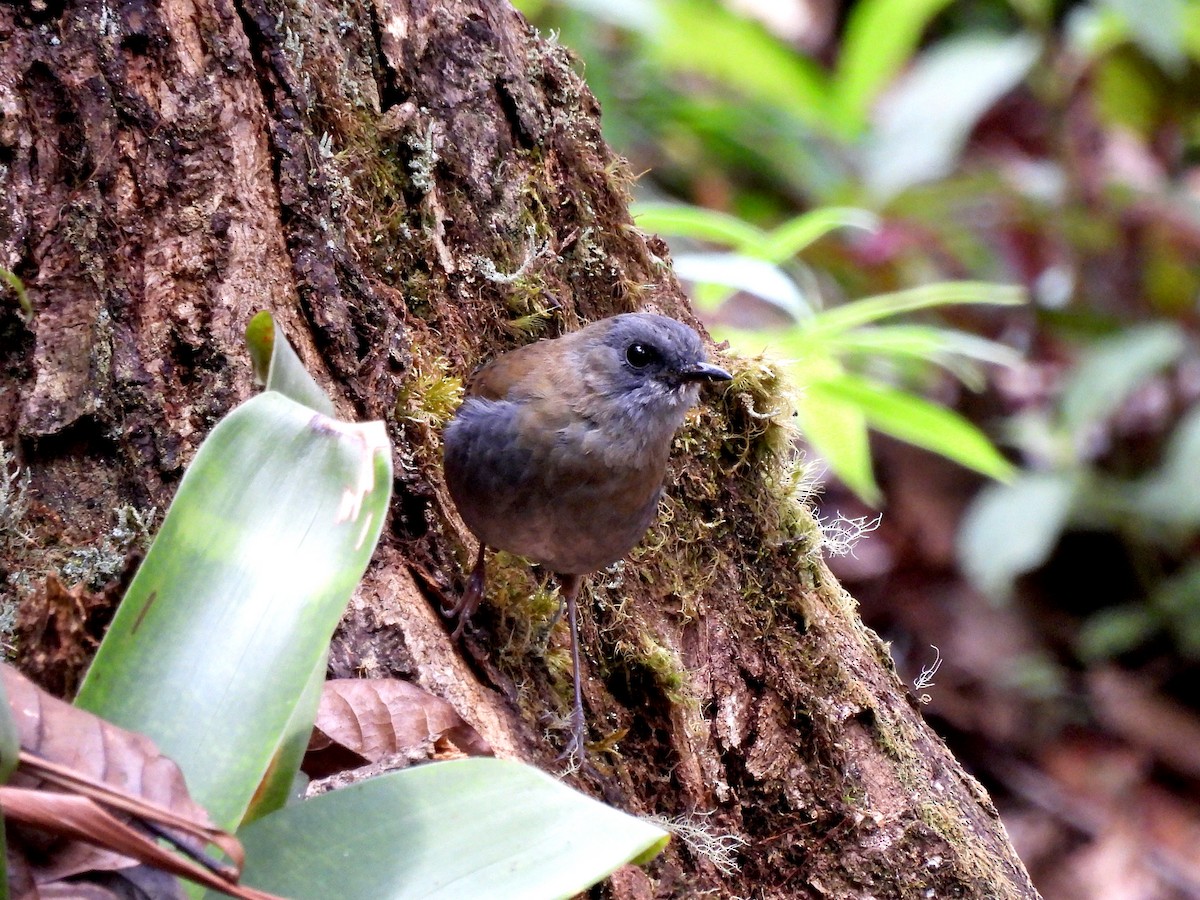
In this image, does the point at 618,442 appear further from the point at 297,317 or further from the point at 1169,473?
the point at 1169,473

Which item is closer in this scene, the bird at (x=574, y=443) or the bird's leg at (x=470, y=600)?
the bird's leg at (x=470, y=600)

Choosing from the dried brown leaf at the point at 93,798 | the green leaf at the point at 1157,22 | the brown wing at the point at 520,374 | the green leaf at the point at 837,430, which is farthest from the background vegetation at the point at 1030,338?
the dried brown leaf at the point at 93,798

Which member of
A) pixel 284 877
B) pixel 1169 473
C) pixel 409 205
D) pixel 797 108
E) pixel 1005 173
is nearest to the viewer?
pixel 284 877

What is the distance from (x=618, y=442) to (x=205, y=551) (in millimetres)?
1441

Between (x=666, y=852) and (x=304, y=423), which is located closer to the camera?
(x=304, y=423)

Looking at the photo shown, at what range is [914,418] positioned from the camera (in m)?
3.62

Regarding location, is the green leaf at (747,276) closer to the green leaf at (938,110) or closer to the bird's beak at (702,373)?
the bird's beak at (702,373)

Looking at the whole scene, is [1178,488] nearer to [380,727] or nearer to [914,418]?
[914,418]

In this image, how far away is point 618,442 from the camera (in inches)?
117

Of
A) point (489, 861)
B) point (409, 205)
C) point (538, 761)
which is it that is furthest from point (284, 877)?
point (409, 205)

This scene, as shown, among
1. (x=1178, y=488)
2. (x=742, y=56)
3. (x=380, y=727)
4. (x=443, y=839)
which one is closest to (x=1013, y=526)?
(x=1178, y=488)

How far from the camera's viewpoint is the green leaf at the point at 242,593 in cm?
156

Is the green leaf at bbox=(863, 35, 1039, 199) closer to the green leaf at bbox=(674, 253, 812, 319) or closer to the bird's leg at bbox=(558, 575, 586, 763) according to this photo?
the green leaf at bbox=(674, 253, 812, 319)

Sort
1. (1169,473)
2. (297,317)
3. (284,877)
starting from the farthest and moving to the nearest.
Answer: (1169,473), (297,317), (284,877)
